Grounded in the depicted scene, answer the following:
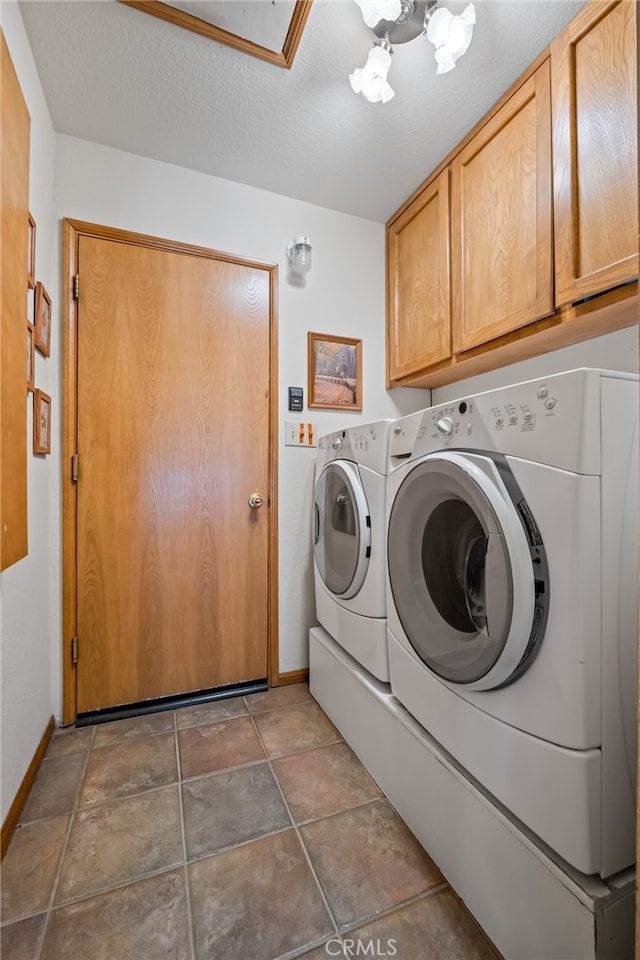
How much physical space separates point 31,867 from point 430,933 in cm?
98

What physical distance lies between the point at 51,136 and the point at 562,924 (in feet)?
8.88

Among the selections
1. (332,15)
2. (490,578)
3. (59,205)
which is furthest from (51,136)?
(490,578)

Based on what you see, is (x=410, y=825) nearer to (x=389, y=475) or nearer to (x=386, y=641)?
(x=386, y=641)

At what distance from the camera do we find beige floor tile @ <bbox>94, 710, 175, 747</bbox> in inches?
60.0

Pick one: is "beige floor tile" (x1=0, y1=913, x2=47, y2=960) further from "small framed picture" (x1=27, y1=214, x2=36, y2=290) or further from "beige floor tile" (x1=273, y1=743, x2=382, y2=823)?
"small framed picture" (x1=27, y1=214, x2=36, y2=290)

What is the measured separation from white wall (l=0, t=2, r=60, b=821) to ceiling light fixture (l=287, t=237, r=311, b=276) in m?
0.98

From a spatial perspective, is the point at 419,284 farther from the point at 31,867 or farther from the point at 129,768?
the point at 31,867

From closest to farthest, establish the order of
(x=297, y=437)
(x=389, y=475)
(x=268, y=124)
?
(x=389, y=475) → (x=268, y=124) → (x=297, y=437)

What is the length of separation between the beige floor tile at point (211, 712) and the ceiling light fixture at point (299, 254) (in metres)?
2.03

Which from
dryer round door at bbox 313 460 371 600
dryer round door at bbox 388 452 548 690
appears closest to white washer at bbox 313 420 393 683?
dryer round door at bbox 313 460 371 600

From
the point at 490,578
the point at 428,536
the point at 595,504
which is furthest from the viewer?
the point at 428,536

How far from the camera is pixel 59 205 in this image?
5.24ft

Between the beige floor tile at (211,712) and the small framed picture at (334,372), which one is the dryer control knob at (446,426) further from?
the beige floor tile at (211,712)

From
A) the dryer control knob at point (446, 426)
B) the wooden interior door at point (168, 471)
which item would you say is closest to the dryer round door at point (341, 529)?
the wooden interior door at point (168, 471)
